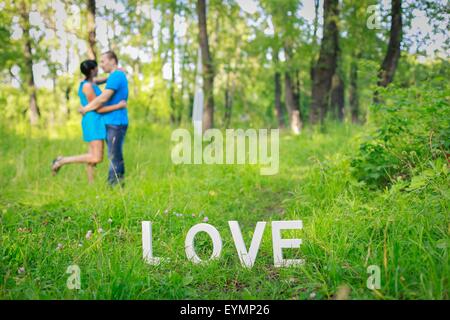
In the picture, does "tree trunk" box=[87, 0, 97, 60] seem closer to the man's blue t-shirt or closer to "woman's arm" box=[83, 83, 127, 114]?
"woman's arm" box=[83, 83, 127, 114]

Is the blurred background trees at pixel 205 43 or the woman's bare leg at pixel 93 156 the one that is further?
the blurred background trees at pixel 205 43

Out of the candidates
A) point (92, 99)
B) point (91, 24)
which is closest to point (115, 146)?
point (92, 99)

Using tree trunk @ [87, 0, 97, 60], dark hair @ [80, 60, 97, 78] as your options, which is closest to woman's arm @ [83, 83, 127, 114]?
dark hair @ [80, 60, 97, 78]

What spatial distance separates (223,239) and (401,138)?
192cm

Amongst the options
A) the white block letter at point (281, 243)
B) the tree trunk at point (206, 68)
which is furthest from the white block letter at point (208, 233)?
the tree trunk at point (206, 68)

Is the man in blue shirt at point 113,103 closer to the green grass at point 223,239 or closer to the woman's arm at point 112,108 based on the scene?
the woman's arm at point 112,108

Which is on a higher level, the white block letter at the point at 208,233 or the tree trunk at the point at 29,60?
the tree trunk at the point at 29,60

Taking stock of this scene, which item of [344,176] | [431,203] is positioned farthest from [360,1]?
[431,203]

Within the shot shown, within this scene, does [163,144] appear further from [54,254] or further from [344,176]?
[54,254]

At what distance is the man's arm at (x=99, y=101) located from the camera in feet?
14.6

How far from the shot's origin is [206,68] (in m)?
8.70

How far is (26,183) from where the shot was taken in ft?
14.9

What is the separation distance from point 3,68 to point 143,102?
3077 mm

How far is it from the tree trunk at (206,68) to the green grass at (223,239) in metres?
4.69
